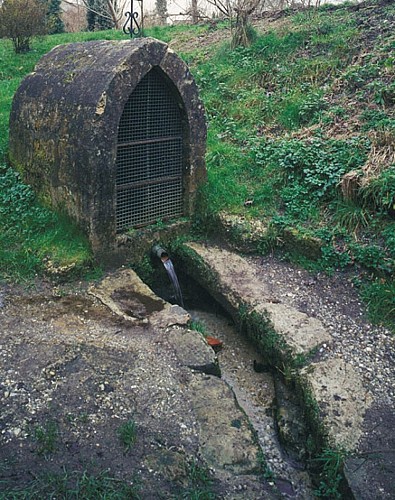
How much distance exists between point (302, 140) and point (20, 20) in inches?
348

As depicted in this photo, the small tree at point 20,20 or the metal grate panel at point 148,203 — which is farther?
the small tree at point 20,20

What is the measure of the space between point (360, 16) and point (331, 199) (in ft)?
24.3

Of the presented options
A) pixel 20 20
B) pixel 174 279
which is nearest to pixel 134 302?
pixel 174 279

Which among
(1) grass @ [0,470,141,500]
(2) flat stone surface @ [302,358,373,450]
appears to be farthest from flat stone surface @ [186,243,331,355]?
(1) grass @ [0,470,141,500]

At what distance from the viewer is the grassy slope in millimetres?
6434

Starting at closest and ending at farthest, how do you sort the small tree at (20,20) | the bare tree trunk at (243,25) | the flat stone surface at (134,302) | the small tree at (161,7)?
the flat stone surface at (134,302) < the bare tree trunk at (243,25) < the small tree at (20,20) < the small tree at (161,7)

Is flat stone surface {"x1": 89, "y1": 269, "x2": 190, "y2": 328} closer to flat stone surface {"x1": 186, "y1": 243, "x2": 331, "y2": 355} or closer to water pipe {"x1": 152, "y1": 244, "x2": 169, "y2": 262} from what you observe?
water pipe {"x1": 152, "y1": 244, "x2": 169, "y2": 262}

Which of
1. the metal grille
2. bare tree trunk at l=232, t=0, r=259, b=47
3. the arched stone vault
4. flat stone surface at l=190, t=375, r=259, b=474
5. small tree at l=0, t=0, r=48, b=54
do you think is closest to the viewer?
flat stone surface at l=190, t=375, r=259, b=474

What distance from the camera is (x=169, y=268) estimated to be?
6785 mm

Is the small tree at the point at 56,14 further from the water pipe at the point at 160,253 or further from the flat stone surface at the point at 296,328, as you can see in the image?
the flat stone surface at the point at 296,328

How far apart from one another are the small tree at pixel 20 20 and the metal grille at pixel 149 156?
830 cm

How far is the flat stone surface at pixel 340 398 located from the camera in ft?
13.4

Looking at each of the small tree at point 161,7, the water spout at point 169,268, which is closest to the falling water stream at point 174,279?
the water spout at point 169,268

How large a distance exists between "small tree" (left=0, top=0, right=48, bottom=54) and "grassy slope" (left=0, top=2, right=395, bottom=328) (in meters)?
0.47
